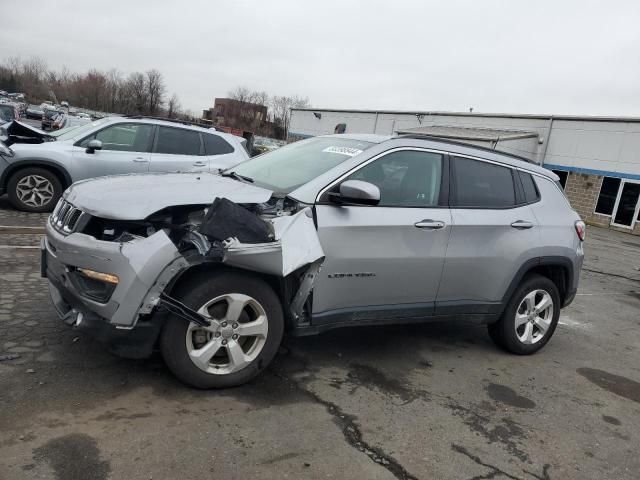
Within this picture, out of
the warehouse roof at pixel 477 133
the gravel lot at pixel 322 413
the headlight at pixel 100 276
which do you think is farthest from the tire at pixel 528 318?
the warehouse roof at pixel 477 133

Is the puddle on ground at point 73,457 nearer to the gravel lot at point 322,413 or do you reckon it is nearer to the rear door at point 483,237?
the gravel lot at point 322,413

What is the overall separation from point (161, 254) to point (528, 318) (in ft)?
11.7

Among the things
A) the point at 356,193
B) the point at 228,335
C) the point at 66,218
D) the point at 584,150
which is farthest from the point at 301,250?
the point at 584,150

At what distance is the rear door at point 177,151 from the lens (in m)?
8.70

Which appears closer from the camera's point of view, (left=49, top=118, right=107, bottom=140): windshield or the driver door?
the driver door

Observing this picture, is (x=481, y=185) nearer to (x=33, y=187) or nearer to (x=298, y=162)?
(x=298, y=162)

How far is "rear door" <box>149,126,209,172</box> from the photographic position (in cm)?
870

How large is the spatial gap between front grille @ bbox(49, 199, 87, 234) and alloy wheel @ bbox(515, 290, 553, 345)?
3.80 m

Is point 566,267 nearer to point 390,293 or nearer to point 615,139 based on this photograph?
point 390,293

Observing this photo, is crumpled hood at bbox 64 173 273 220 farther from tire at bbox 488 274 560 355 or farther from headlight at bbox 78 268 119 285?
tire at bbox 488 274 560 355

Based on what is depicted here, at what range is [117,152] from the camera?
27.9ft

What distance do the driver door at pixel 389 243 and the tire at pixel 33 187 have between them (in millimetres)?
6209

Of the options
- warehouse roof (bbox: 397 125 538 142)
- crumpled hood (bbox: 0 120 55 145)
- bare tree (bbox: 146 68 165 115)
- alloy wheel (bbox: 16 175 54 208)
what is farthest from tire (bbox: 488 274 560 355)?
bare tree (bbox: 146 68 165 115)

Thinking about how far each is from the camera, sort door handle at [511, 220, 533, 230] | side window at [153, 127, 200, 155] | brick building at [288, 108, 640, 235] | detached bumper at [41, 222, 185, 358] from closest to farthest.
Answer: detached bumper at [41, 222, 185, 358] → door handle at [511, 220, 533, 230] → side window at [153, 127, 200, 155] → brick building at [288, 108, 640, 235]
